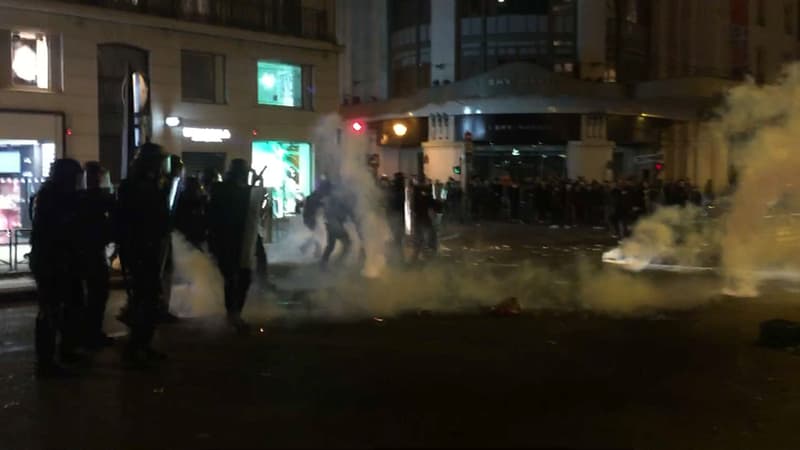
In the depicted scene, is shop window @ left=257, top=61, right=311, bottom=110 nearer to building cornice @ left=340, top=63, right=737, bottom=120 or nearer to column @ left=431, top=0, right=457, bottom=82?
building cornice @ left=340, top=63, right=737, bottom=120

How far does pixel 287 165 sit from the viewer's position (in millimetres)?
29500

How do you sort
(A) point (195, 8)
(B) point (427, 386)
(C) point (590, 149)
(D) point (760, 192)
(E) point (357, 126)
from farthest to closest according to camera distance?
(C) point (590, 149)
(A) point (195, 8)
(E) point (357, 126)
(D) point (760, 192)
(B) point (427, 386)

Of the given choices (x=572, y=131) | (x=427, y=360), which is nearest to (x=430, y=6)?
(x=572, y=131)

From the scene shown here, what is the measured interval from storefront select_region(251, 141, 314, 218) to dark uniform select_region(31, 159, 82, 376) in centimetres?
1978

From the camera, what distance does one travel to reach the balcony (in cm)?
2456

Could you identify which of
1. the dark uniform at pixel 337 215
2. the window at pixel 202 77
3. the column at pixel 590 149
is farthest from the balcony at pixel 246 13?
the column at pixel 590 149

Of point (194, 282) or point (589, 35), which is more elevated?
point (589, 35)

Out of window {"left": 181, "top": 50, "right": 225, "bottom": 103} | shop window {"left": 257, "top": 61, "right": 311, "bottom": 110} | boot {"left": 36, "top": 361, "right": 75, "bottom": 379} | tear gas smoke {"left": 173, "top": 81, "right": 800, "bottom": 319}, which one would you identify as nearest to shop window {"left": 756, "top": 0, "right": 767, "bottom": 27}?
shop window {"left": 257, "top": 61, "right": 311, "bottom": 110}

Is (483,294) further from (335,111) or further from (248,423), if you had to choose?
(335,111)

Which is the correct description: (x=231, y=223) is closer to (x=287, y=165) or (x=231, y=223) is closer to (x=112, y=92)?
(x=112, y=92)

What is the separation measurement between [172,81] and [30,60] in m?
4.00

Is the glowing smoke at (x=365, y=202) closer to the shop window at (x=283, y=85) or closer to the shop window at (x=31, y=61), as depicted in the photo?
the shop window at (x=31, y=61)

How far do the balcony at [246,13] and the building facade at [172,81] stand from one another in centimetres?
3

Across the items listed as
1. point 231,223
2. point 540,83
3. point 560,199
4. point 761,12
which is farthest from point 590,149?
point 231,223
